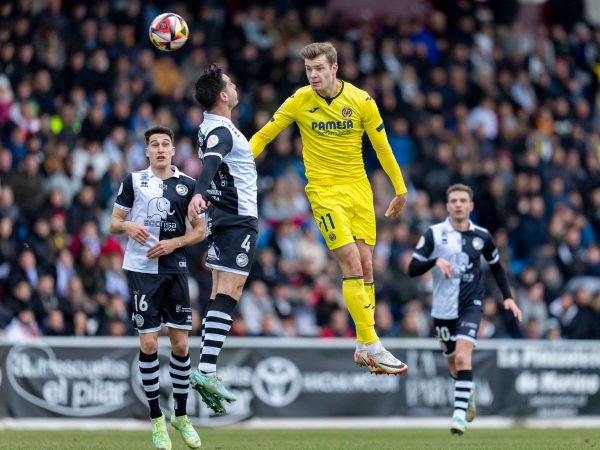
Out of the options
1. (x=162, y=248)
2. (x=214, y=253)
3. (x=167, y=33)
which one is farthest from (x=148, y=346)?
(x=167, y=33)

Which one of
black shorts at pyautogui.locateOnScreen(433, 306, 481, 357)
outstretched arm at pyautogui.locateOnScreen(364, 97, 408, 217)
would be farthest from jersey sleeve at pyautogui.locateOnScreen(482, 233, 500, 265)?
outstretched arm at pyautogui.locateOnScreen(364, 97, 408, 217)

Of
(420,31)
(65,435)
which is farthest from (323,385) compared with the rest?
(420,31)

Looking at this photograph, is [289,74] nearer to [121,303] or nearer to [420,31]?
[420,31]

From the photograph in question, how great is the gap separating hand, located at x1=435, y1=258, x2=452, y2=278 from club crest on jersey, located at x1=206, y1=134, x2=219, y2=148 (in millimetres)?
4290

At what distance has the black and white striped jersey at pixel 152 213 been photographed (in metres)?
12.4

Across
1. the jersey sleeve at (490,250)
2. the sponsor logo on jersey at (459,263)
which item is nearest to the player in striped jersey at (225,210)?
the sponsor logo on jersey at (459,263)

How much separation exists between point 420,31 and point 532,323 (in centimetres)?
832

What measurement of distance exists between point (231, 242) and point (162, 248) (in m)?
0.69

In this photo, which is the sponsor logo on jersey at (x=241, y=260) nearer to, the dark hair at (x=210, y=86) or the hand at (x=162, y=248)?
the hand at (x=162, y=248)

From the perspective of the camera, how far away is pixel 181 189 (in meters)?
12.6

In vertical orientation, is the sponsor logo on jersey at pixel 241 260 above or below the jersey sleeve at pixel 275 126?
below

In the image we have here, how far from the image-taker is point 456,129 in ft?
85.1

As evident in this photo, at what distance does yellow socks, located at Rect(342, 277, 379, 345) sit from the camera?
1285 centimetres

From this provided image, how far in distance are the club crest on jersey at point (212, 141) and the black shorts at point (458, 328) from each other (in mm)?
5298
